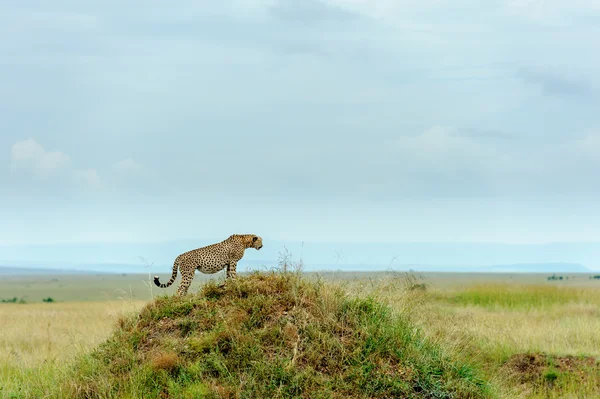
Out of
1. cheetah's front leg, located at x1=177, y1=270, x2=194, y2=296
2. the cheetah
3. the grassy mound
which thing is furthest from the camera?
cheetah's front leg, located at x1=177, y1=270, x2=194, y2=296

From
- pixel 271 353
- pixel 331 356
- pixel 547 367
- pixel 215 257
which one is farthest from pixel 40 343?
pixel 547 367

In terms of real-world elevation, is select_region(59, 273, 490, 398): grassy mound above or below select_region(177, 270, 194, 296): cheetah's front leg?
below

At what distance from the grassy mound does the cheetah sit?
1.07 feet

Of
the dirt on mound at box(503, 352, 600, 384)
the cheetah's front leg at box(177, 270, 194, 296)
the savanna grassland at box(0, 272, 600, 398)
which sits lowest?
the dirt on mound at box(503, 352, 600, 384)

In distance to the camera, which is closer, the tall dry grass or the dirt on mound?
the tall dry grass

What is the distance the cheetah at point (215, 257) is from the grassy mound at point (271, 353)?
1.07 feet

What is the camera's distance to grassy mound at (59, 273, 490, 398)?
1113 centimetres

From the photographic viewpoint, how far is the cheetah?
12.5 m

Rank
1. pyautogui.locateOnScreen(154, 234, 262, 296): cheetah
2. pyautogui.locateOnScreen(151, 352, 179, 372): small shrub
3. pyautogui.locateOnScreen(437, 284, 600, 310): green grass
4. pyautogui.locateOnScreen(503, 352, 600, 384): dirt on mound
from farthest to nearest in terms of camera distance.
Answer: pyautogui.locateOnScreen(437, 284, 600, 310): green grass, pyautogui.locateOnScreen(503, 352, 600, 384): dirt on mound, pyautogui.locateOnScreen(154, 234, 262, 296): cheetah, pyautogui.locateOnScreen(151, 352, 179, 372): small shrub

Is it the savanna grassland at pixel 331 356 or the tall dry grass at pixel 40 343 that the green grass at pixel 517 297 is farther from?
the tall dry grass at pixel 40 343

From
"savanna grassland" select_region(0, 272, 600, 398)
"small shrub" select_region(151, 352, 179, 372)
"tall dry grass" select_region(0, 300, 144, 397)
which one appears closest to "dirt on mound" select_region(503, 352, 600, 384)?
"savanna grassland" select_region(0, 272, 600, 398)

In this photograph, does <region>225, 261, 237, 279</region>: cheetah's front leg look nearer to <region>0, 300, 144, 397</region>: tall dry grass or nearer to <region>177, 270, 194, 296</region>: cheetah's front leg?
<region>177, 270, 194, 296</region>: cheetah's front leg

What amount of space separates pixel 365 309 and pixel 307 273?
4.60 feet

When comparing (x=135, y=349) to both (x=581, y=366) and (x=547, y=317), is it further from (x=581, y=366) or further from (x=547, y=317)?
(x=547, y=317)
